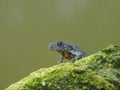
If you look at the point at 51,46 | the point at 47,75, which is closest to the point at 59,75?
the point at 47,75

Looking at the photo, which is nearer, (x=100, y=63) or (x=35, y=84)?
(x=35, y=84)

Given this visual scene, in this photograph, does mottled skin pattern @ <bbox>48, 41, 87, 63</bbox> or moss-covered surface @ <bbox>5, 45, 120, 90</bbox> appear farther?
mottled skin pattern @ <bbox>48, 41, 87, 63</bbox>

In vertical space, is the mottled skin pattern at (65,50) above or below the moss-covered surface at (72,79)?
above

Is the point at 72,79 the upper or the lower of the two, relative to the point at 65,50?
lower

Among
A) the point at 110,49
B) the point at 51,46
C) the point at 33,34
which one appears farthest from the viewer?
the point at 33,34

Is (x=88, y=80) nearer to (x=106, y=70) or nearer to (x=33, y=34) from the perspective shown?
(x=106, y=70)

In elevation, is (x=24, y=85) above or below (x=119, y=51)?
below

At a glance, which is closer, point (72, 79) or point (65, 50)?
point (72, 79)

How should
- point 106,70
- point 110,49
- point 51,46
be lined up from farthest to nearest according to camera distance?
point 51,46, point 110,49, point 106,70

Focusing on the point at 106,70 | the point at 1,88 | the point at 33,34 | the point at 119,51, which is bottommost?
the point at 106,70

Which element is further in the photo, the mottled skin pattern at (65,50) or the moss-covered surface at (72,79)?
the mottled skin pattern at (65,50)

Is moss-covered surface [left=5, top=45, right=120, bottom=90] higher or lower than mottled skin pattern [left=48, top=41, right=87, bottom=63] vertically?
lower
